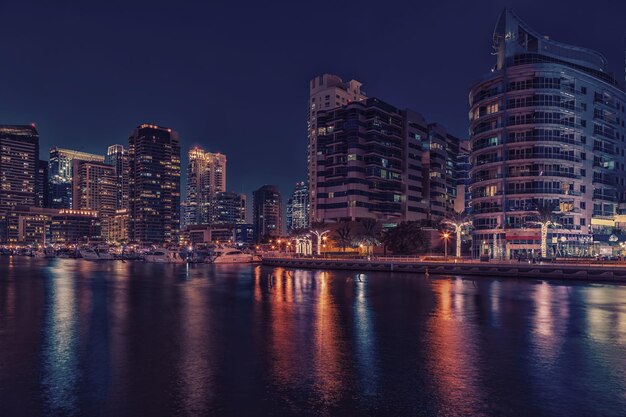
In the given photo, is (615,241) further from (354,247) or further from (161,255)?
(161,255)

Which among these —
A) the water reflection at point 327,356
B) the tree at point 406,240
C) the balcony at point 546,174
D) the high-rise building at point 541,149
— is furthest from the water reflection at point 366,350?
the tree at point 406,240

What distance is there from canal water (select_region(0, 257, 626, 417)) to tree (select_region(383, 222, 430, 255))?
70102 mm

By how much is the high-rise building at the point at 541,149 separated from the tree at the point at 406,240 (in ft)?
46.0

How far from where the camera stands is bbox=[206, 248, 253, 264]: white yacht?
13650 cm

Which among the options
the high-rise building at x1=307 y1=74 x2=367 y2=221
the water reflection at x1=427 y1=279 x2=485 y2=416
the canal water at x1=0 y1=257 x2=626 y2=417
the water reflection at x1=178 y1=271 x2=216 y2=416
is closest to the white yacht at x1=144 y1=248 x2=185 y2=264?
the high-rise building at x1=307 y1=74 x2=367 y2=221

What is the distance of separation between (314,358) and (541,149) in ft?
304

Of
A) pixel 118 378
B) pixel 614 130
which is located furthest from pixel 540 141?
pixel 118 378

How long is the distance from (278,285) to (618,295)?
4104 centimetres

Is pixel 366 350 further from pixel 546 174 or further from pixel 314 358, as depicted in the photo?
pixel 546 174

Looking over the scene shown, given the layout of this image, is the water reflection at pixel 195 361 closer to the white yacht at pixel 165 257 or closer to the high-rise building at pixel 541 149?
the high-rise building at pixel 541 149

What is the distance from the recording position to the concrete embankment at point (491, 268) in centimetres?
7006

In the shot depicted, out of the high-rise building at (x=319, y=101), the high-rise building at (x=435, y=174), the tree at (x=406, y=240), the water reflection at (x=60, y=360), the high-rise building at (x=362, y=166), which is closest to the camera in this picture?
the water reflection at (x=60, y=360)

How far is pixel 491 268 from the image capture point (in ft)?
265

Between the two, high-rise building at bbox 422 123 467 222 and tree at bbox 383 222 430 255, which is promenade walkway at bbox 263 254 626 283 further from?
high-rise building at bbox 422 123 467 222
